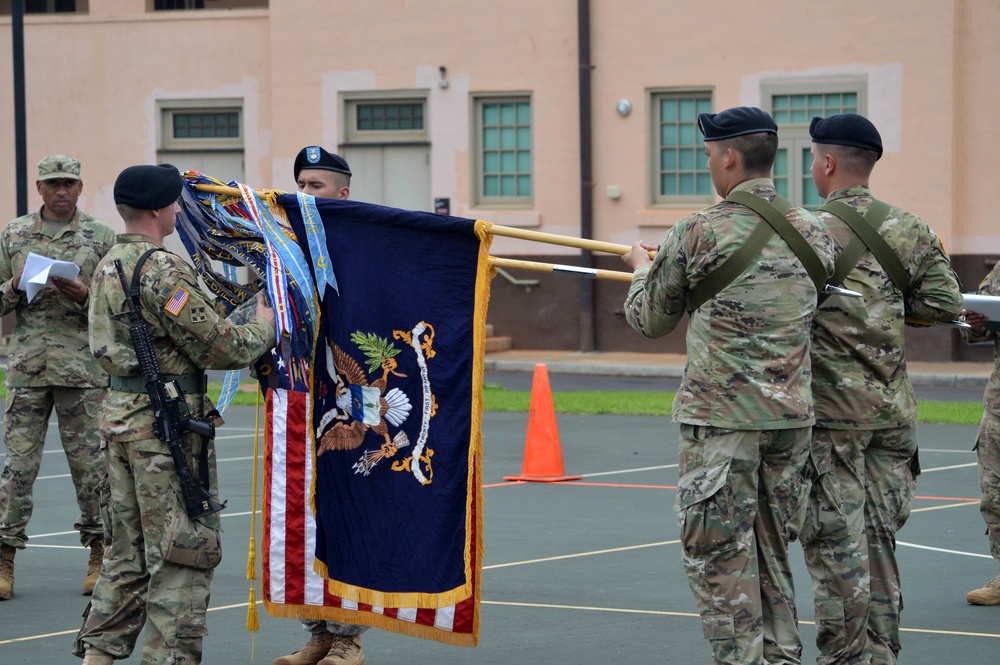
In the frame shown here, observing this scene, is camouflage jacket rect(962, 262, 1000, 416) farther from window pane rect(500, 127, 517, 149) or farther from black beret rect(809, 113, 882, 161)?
window pane rect(500, 127, 517, 149)

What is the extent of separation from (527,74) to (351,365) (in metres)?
18.0

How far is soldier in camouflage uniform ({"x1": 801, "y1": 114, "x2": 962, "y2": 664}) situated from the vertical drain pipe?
17.1m

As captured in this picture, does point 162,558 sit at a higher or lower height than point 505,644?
higher

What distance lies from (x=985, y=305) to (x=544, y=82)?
17.6m

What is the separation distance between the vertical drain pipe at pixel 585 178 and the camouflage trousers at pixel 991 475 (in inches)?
606

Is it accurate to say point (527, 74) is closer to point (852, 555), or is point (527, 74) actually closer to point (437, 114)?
point (437, 114)

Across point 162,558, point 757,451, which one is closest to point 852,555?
point 757,451

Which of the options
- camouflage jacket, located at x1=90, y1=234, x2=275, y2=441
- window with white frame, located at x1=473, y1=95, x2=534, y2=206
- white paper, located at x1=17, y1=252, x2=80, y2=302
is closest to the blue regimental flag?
camouflage jacket, located at x1=90, y1=234, x2=275, y2=441

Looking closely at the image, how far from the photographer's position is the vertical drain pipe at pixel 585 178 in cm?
2362

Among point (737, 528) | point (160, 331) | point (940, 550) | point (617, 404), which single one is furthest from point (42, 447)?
point (617, 404)

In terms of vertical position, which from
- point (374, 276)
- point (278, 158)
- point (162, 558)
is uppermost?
point (278, 158)

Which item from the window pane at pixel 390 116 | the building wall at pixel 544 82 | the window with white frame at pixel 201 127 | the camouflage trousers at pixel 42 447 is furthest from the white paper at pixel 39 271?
the window with white frame at pixel 201 127

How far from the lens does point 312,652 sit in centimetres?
692

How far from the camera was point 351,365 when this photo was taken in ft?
22.2
